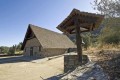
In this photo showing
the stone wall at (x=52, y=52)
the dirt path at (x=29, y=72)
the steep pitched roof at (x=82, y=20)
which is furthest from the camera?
the stone wall at (x=52, y=52)

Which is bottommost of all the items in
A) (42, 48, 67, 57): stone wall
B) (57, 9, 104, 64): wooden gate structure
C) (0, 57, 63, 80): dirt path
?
(0, 57, 63, 80): dirt path

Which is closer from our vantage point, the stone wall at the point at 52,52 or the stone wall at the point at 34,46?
the stone wall at the point at 52,52

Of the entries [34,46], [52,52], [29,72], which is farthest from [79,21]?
[34,46]

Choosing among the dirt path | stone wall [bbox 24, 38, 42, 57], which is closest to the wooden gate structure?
the dirt path

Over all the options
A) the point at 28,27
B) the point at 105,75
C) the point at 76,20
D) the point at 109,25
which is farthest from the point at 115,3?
the point at 28,27

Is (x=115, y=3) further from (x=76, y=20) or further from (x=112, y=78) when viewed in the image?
(x=112, y=78)

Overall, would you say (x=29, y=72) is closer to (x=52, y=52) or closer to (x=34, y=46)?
(x=52, y=52)

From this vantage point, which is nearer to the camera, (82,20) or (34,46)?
(82,20)

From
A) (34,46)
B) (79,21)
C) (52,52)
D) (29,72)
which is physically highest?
(79,21)

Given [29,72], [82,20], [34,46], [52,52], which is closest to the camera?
[82,20]

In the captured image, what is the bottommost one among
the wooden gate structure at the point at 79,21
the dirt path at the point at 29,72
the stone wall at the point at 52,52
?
the dirt path at the point at 29,72

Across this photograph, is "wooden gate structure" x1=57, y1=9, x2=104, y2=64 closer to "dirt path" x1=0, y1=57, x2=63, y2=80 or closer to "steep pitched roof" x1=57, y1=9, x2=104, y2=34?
"steep pitched roof" x1=57, y1=9, x2=104, y2=34

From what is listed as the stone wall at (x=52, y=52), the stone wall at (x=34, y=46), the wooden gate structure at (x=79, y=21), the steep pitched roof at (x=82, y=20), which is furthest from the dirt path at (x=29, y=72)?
the stone wall at (x=34, y=46)

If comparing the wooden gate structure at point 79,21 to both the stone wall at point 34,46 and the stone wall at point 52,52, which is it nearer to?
the stone wall at point 52,52
